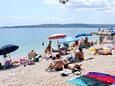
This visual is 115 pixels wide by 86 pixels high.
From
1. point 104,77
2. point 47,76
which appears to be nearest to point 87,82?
point 104,77

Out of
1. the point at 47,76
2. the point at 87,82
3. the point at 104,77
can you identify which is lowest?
the point at 47,76

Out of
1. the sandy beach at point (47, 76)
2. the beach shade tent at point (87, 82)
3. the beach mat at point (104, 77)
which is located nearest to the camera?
the beach mat at point (104, 77)

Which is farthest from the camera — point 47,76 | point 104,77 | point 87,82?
point 47,76

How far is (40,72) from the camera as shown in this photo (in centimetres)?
1695

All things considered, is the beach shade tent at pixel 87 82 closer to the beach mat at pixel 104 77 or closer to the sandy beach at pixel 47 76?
the beach mat at pixel 104 77

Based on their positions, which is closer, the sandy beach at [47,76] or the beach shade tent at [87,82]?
the beach shade tent at [87,82]

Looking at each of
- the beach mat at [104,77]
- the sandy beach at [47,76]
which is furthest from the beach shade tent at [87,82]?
the sandy beach at [47,76]

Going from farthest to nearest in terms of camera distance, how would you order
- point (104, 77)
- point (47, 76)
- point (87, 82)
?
point (47, 76), point (87, 82), point (104, 77)

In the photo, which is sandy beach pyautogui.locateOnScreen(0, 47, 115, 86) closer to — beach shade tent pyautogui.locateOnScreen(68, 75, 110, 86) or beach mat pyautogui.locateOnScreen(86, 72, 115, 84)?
beach shade tent pyautogui.locateOnScreen(68, 75, 110, 86)

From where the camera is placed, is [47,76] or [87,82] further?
[47,76]

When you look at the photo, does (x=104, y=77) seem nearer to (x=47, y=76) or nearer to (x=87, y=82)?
(x=87, y=82)

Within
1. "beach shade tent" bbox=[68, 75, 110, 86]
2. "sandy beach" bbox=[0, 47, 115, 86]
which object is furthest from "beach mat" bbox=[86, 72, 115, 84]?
"sandy beach" bbox=[0, 47, 115, 86]

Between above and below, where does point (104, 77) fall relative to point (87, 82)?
above

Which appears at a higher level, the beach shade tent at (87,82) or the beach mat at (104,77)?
the beach mat at (104,77)
